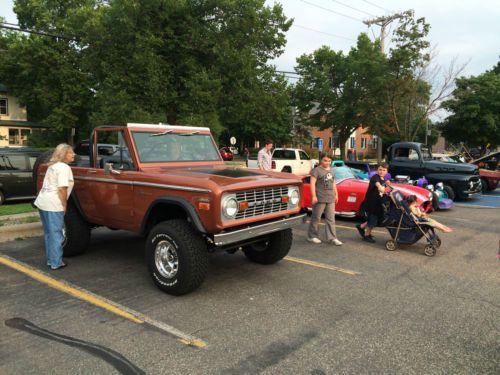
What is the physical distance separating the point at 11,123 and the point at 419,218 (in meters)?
47.0

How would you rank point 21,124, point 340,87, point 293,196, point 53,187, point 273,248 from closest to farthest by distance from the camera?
point 293,196 < point 53,187 < point 273,248 < point 340,87 < point 21,124

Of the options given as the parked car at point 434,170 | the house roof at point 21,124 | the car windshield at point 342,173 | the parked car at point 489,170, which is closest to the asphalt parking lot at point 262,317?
the car windshield at point 342,173

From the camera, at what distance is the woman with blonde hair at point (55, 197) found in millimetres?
5488

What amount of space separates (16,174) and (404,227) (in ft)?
34.4

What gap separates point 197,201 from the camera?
4.47 m

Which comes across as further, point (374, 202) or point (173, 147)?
point (374, 202)

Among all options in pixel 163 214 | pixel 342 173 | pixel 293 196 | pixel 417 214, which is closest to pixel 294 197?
pixel 293 196

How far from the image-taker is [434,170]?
44.7ft

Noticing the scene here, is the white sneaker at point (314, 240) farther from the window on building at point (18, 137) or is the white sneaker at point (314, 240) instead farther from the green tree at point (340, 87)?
the window on building at point (18, 137)

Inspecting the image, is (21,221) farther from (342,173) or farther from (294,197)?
(342,173)

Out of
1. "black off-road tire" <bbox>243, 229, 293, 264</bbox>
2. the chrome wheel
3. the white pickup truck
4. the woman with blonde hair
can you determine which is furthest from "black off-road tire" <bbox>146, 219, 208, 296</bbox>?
the white pickup truck

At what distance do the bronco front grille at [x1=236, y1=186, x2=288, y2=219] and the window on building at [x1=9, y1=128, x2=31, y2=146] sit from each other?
46262 mm

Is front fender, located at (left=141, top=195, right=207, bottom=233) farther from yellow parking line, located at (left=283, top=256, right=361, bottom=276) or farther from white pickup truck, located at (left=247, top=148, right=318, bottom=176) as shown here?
white pickup truck, located at (left=247, top=148, right=318, bottom=176)

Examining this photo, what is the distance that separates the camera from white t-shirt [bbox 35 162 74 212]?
548 centimetres
